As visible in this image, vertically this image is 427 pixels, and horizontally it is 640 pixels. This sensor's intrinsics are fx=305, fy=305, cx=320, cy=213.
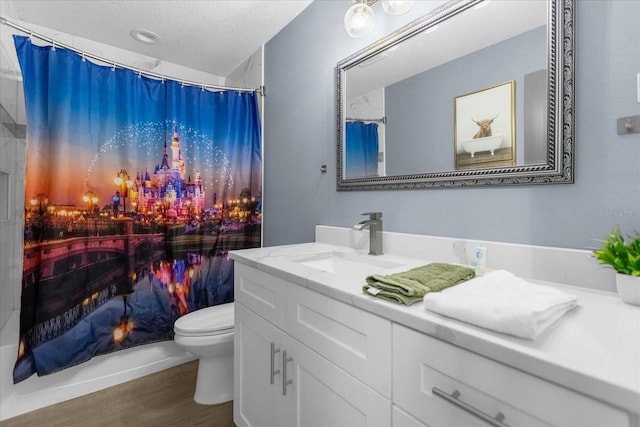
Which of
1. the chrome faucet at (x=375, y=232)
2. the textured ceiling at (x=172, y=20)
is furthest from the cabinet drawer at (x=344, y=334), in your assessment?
the textured ceiling at (x=172, y=20)

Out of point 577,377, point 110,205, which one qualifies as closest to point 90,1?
point 110,205

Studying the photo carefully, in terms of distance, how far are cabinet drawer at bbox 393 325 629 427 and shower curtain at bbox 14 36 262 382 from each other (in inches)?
70.9

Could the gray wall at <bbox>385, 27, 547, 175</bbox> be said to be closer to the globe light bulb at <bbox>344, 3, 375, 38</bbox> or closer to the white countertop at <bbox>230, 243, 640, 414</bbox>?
the globe light bulb at <bbox>344, 3, 375, 38</bbox>

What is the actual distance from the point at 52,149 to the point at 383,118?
179cm

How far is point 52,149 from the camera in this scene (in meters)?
1.68

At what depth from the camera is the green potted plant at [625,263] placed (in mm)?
693

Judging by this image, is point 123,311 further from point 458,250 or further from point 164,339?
point 458,250

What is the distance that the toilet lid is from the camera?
1.67 meters

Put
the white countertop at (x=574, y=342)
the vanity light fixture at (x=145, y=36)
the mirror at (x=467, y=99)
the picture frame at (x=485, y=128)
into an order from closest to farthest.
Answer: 1. the white countertop at (x=574, y=342)
2. the mirror at (x=467, y=99)
3. the picture frame at (x=485, y=128)
4. the vanity light fixture at (x=145, y=36)

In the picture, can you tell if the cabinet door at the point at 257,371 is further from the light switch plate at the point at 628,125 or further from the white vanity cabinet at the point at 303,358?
the light switch plate at the point at 628,125

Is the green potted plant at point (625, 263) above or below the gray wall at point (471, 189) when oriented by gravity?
below

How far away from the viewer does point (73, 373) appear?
73.3 inches

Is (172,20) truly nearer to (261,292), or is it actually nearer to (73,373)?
(261,292)

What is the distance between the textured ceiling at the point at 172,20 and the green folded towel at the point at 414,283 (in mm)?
1779
